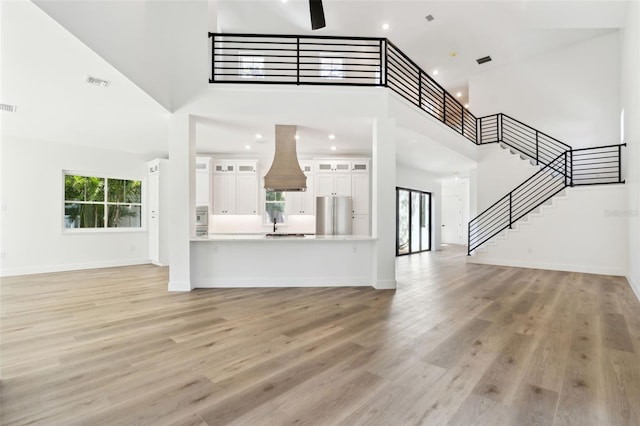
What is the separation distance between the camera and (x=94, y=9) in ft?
8.71

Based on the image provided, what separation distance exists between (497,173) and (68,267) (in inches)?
441

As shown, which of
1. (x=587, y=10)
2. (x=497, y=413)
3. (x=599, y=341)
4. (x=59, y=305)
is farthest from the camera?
(x=587, y=10)

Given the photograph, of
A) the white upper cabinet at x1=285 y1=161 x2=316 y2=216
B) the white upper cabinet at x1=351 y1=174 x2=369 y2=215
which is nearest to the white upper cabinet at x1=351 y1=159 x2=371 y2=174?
the white upper cabinet at x1=351 y1=174 x2=369 y2=215

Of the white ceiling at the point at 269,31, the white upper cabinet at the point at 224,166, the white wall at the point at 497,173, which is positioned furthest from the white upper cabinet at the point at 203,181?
the white wall at the point at 497,173

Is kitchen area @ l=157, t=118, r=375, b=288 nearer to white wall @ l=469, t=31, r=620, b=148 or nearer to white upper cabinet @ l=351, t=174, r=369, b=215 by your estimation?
white upper cabinet @ l=351, t=174, r=369, b=215

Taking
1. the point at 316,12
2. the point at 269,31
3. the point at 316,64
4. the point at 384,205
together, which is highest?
the point at 269,31

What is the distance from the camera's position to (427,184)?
34.3ft

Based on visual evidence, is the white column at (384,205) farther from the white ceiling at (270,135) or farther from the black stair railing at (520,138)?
the black stair railing at (520,138)

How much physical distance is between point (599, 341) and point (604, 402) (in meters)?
1.28

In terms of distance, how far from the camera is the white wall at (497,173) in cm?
775

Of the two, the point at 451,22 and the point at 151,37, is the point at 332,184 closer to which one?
the point at 451,22

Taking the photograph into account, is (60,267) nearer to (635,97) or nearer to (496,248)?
(496,248)

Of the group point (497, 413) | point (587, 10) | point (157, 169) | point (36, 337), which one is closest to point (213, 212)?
point (157, 169)

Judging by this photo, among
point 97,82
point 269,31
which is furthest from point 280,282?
point 269,31
